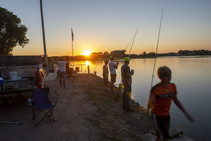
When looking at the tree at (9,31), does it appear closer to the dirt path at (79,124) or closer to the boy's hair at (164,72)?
the dirt path at (79,124)

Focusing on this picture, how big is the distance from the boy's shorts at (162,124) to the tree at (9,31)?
83.6 ft

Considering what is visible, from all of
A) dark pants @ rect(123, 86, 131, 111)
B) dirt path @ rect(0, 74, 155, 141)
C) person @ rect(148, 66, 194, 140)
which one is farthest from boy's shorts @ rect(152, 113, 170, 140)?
dark pants @ rect(123, 86, 131, 111)

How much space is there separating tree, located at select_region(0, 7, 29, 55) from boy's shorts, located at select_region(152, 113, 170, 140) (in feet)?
83.6

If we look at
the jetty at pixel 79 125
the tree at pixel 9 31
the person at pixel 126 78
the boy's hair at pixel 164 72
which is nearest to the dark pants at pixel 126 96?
the person at pixel 126 78

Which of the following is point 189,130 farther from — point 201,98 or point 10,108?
point 10,108

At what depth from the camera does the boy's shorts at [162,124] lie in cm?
256

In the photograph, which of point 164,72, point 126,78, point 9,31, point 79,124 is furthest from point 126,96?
point 9,31

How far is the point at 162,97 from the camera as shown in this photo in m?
2.41

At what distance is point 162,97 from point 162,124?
1.98ft

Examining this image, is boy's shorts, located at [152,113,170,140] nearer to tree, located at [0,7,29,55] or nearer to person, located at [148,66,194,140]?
person, located at [148,66,194,140]

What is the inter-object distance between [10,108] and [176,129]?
6.58 m

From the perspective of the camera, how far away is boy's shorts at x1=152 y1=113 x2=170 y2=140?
8.41 feet

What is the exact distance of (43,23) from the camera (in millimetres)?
11586

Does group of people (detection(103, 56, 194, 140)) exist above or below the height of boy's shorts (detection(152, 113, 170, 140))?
above
